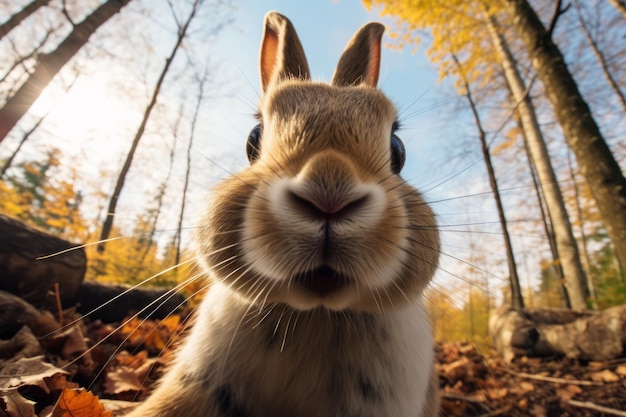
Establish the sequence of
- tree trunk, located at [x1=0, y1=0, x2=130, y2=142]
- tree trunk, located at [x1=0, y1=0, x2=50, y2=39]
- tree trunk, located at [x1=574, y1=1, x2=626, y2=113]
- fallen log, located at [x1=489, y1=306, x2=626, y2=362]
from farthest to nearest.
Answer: tree trunk, located at [x1=574, y1=1, x2=626, y2=113] → tree trunk, located at [x1=0, y1=0, x2=50, y2=39] → tree trunk, located at [x1=0, y1=0, x2=130, y2=142] → fallen log, located at [x1=489, y1=306, x2=626, y2=362]

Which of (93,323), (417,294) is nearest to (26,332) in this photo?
(93,323)

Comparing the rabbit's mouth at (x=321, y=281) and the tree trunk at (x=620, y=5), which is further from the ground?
the tree trunk at (x=620, y=5)


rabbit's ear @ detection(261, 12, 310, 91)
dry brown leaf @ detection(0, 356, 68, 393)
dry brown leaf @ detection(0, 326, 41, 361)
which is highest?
rabbit's ear @ detection(261, 12, 310, 91)

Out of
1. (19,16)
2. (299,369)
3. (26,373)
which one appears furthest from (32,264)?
(19,16)

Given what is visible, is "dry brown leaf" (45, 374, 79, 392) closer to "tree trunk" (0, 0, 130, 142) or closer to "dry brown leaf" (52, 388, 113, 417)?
"dry brown leaf" (52, 388, 113, 417)

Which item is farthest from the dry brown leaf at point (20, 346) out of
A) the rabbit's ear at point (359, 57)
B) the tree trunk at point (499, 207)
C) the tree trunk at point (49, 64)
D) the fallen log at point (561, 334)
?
the tree trunk at point (499, 207)

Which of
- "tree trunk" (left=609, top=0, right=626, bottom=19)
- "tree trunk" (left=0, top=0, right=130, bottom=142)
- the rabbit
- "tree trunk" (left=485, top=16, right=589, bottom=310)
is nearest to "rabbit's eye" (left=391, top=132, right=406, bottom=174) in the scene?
the rabbit

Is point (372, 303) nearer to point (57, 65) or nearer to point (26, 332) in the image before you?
point (26, 332)

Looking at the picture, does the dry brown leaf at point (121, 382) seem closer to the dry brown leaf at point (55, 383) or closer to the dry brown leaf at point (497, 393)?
the dry brown leaf at point (55, 383)
